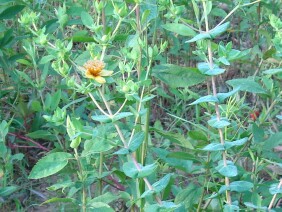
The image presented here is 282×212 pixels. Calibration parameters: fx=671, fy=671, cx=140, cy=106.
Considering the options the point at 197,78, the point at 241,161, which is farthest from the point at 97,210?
the point at 241,161

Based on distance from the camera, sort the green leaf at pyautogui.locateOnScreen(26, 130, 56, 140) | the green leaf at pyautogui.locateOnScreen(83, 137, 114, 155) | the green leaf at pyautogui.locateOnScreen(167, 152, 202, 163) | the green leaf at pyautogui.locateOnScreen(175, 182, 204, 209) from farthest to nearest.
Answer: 1. the green leaf at pyautogui.locateOnScreen(26, 130, 56, 140)
2. the green leaf at pyautogui.locateOnScreen(175, 182, 204, 209)
3. the green leaf at pyautogui.locateOnScreen(167, 152, 202, 163)
4. the green leaf at pyautogui.locateOnScreen(83, 137, 114, 155)

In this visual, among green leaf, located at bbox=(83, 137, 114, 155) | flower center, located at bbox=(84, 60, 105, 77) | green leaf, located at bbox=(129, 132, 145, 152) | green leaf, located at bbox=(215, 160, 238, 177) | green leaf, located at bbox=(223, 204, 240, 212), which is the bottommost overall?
green leaf, located at bbox=(223, 204, 240, 212)

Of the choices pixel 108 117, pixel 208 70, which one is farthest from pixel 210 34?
pixel 108 117

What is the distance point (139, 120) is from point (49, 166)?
30 centimetres

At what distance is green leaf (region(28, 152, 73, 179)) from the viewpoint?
6.31ft

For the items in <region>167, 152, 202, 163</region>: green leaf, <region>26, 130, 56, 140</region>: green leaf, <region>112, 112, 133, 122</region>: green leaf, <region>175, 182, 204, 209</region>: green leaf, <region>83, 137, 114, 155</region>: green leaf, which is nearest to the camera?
<region>112, 112, 133, 122</region>: green leaf

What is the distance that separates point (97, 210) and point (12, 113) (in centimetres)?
113

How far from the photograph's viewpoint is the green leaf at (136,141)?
1792mm

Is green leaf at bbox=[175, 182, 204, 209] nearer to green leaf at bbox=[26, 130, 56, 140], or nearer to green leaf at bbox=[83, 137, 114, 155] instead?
green leaf at bbox=[83, 137, 114, 155]

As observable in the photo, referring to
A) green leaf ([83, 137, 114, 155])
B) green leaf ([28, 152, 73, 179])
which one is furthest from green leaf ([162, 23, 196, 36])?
green leaf ([28, 152, 73, 179])

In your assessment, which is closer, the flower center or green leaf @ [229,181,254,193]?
the flower center

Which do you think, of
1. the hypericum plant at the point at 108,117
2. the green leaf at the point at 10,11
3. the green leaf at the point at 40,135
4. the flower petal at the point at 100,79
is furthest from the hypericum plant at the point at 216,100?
the green leaf at the point at 10,11

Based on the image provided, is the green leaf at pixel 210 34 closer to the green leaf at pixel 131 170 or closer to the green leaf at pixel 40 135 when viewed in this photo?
the green leaf at pixel 131 170

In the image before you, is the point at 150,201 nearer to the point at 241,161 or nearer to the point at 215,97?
the point at 215,97
